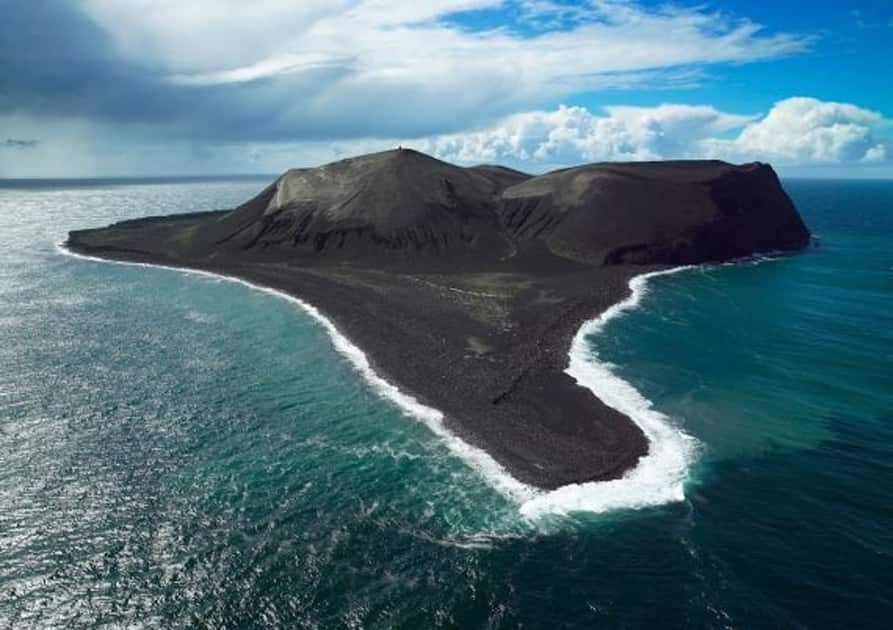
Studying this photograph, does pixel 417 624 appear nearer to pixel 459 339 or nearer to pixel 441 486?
pixel 441 486

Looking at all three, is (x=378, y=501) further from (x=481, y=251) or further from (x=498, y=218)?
(x=498, y=218)

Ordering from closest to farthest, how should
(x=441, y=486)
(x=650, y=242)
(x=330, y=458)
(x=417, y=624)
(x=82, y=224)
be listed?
(x=417, y=624)
(x=441, y=486)
(x=330, y=458)
(x=650, y=242)
(x=82, y=224)

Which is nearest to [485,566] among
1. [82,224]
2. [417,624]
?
[417,624]

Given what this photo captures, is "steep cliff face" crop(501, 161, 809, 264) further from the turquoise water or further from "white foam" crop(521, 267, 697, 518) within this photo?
"white foam" crop(521, 267, 697, 518)

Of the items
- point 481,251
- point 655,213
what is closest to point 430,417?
point 481,251

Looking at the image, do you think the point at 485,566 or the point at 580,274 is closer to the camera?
the point at 485,566

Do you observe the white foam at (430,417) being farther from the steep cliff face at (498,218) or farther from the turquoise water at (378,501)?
the steep cliff face at (498,218)

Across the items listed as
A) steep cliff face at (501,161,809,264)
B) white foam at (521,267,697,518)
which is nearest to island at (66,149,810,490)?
steep cliff face at (501,161,809,264)
